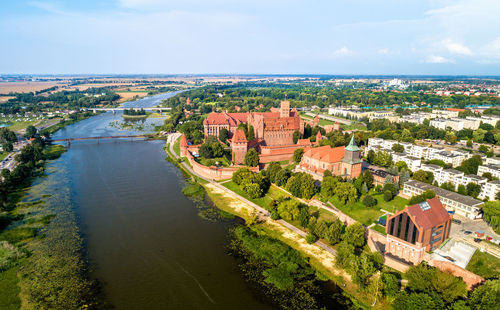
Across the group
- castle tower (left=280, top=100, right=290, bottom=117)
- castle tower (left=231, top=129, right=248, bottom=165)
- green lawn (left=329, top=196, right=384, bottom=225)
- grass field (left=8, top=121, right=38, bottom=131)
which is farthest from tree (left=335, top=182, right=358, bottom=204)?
grass field (left=8, top=121, right=38, bottom=131)

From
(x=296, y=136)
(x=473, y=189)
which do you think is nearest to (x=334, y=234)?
(x=473, y=189)

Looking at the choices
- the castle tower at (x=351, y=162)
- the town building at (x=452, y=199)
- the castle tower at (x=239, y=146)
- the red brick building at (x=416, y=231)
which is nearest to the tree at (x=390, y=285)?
the red brick building at (x=416, y=231)

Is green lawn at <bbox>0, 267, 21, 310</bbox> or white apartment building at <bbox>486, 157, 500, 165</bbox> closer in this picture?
green lawn at <bbox>0, 267, 21, 310</bbox>

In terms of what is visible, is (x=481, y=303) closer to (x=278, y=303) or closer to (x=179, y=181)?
(x=278, y=303)

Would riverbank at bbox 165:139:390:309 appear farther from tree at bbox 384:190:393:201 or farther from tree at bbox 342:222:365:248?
tree at bbox 384:190:393:201

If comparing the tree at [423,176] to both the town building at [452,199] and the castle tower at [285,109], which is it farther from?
the castle tower at [285,109]
